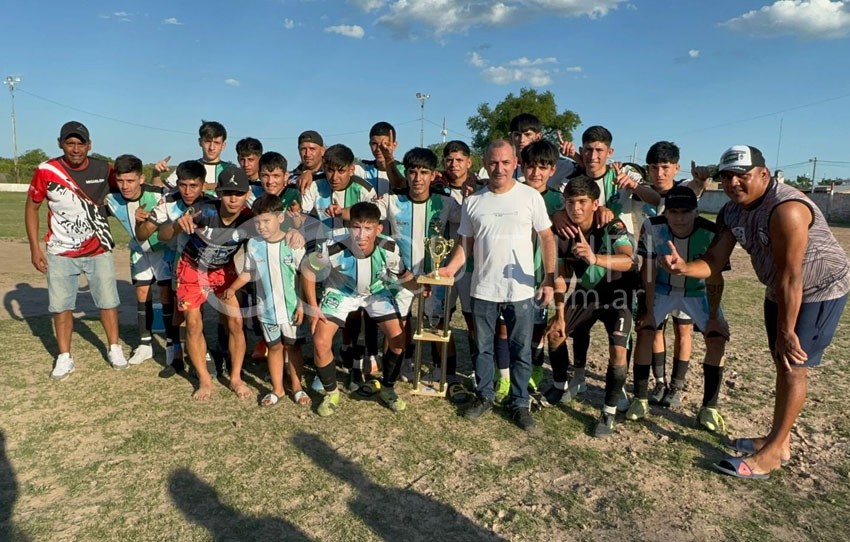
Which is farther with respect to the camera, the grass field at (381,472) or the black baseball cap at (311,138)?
the black baseball cap at (311,138)

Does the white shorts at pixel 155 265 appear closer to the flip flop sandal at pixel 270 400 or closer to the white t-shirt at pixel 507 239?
the flip flop sandal at pixel 270 400

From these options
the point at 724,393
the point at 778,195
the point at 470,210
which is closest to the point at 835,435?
the point at 724,393

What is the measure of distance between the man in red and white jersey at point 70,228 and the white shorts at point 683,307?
5050 millimetres

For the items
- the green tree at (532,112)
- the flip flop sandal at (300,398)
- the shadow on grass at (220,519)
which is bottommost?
the shadow on grass at (220,519)

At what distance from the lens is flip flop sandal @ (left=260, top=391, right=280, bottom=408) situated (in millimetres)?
4684

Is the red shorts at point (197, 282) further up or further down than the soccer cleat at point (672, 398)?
further up

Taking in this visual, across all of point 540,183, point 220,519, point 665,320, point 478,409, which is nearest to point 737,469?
point 665,320

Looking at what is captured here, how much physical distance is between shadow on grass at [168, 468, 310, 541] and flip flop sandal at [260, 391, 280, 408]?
1233mm

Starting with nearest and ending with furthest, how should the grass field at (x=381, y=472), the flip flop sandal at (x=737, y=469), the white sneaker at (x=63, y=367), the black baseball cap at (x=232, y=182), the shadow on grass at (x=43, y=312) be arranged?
the grass field at (x=381, y=472), the flip flop sandal at (x=737, y=469), the black baseball cap at (x=232, y=182), the white sneaker at (x=63, y=367), the shadow on grass at (x=43, y=312)

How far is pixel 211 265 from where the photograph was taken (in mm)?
4980

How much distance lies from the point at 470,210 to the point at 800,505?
2.91m

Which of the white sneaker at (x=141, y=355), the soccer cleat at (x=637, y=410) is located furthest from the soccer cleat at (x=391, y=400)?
the white sneaker at (x=141, y=355)

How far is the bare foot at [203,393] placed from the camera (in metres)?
4.81

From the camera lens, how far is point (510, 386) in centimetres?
498
